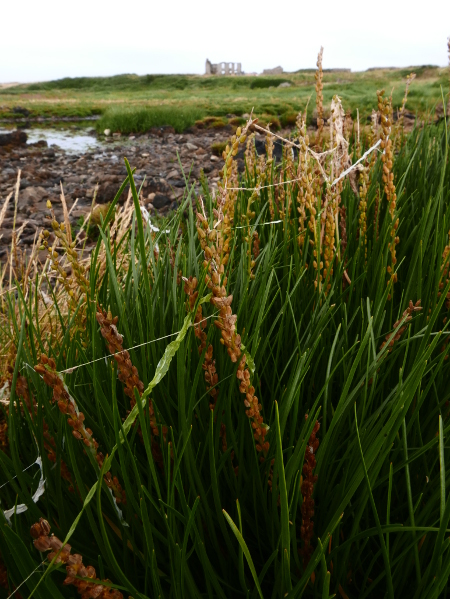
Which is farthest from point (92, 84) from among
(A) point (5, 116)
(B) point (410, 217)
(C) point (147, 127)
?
(B) point (410, 217)

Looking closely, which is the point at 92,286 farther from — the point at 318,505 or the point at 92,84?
the point at 92,84

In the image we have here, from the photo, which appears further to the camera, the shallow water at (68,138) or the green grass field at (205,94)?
the green grass field at (205,94)

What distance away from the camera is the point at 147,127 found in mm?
22562

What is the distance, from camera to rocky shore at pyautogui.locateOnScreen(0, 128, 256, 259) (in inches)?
290

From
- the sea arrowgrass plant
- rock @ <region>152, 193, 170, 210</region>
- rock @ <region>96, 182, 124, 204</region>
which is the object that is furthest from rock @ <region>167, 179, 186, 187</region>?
the sea arrowgrass plant

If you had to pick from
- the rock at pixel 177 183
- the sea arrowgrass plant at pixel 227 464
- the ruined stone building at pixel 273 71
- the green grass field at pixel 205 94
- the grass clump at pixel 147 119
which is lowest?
the sea arrowgrass plant at pixel 227 464

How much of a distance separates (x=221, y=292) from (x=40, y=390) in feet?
1.90

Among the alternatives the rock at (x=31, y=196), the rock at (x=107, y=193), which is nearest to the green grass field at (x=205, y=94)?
the rock at (x=107, y=193)

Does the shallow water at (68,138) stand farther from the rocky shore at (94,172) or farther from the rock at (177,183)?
the rock at (177,183)

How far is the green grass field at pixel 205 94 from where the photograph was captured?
22906 millimetres

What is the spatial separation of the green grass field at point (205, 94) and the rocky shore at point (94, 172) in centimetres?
256

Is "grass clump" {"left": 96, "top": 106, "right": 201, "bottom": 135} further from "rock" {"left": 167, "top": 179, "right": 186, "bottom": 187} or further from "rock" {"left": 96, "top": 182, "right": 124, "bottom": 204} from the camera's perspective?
"rock" {"left": 96, "top": 182, "right": 124, "bottom": 204}

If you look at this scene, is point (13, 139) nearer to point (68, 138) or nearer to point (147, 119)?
point (68, 138)

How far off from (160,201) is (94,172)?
565 cm
